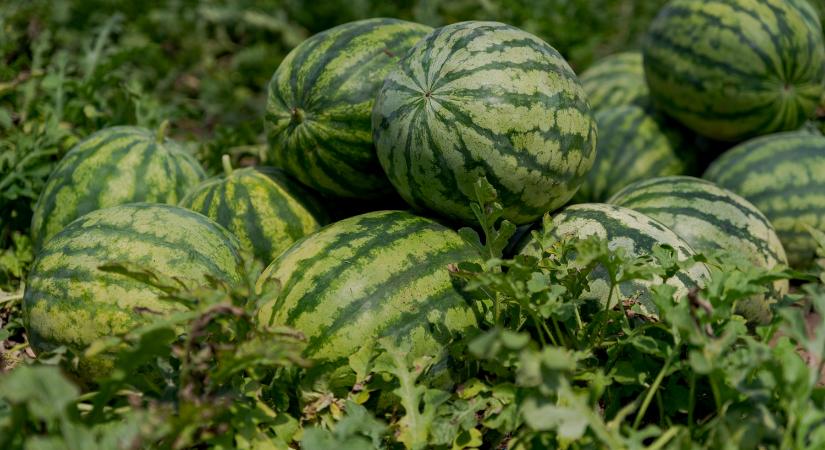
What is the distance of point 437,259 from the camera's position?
236cm

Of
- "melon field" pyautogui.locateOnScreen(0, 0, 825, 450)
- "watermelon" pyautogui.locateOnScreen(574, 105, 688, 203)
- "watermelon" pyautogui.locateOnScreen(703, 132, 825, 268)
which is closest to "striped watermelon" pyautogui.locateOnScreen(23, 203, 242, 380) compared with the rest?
"melon field" pyautogui.locateOnScreen(0, 0, 825, 450)

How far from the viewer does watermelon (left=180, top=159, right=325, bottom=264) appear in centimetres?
281

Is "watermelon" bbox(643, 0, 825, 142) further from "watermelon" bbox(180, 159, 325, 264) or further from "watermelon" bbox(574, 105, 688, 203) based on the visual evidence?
"watermelon" bbox(180, 159, 325, 264)

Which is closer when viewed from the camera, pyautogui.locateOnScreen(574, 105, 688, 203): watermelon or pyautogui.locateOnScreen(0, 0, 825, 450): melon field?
pyautogui.locateOnScreen(0, 0, 825, 450): melon field

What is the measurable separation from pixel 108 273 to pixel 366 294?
75 cm

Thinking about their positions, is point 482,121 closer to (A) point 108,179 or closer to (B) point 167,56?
(A) point 108,179

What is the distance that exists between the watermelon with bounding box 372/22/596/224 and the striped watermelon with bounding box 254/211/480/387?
0.69 feet

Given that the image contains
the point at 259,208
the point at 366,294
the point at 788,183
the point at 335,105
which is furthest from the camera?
the point at 788,183

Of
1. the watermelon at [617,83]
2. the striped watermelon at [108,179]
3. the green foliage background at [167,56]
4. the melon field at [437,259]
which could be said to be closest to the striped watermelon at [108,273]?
the melon field at [437,259]

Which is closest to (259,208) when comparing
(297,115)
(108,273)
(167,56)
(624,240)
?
(297,115)

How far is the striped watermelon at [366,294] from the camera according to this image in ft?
7.15

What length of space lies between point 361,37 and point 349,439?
1.59 m

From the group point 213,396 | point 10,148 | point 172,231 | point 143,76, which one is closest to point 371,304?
point 213,396

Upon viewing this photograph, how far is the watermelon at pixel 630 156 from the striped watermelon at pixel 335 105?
1320 mm
